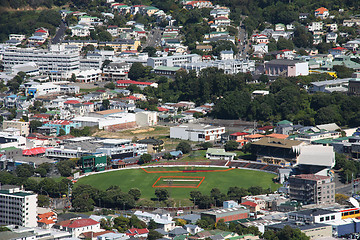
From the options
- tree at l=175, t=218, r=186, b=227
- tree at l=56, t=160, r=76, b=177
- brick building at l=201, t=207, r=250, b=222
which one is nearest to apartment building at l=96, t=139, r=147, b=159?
tree at l=56, t=160, r=76, b=177

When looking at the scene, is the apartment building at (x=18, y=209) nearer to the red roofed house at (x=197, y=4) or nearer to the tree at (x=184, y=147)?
the tree at (x=184, y=147)

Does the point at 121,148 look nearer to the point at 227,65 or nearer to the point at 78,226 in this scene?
the point at 78,226

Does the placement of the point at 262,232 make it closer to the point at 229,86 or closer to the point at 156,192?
the point at 156,192

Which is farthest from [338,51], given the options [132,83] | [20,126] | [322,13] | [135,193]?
[135,193]

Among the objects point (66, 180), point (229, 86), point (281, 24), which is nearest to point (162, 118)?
point (229, 86)

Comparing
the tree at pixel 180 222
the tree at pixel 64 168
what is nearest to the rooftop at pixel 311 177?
the tree at pixel 180 222

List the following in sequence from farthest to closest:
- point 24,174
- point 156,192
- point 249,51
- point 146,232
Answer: point 249,51, point 24,174, point 156,192, point 146,232
